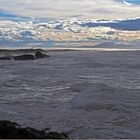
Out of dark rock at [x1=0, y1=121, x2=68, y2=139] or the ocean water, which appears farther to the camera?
the ocean water

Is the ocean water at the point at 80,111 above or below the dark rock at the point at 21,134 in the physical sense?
below

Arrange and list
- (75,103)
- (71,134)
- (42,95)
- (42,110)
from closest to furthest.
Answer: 1. (71,134)
2. (42,110)
3. (75,103)
4. (42,95)

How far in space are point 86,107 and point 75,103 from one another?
1.25 m

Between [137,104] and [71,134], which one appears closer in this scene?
[71,134]

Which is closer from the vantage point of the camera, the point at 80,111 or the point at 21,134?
the point at 21,134

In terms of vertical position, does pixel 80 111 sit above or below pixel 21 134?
below

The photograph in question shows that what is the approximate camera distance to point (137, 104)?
21.0m

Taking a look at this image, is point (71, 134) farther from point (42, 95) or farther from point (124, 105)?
point (42, 95)

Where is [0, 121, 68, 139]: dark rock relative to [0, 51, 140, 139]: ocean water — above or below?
above

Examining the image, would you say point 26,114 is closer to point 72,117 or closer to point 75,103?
point 72,117

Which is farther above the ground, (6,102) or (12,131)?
(12,131)

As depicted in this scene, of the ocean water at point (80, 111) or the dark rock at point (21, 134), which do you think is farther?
the ocean water at point (80, 111)

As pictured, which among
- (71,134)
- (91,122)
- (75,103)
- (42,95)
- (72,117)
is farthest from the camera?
(42,95)

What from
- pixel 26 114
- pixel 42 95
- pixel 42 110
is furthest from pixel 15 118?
pixel 42 95
